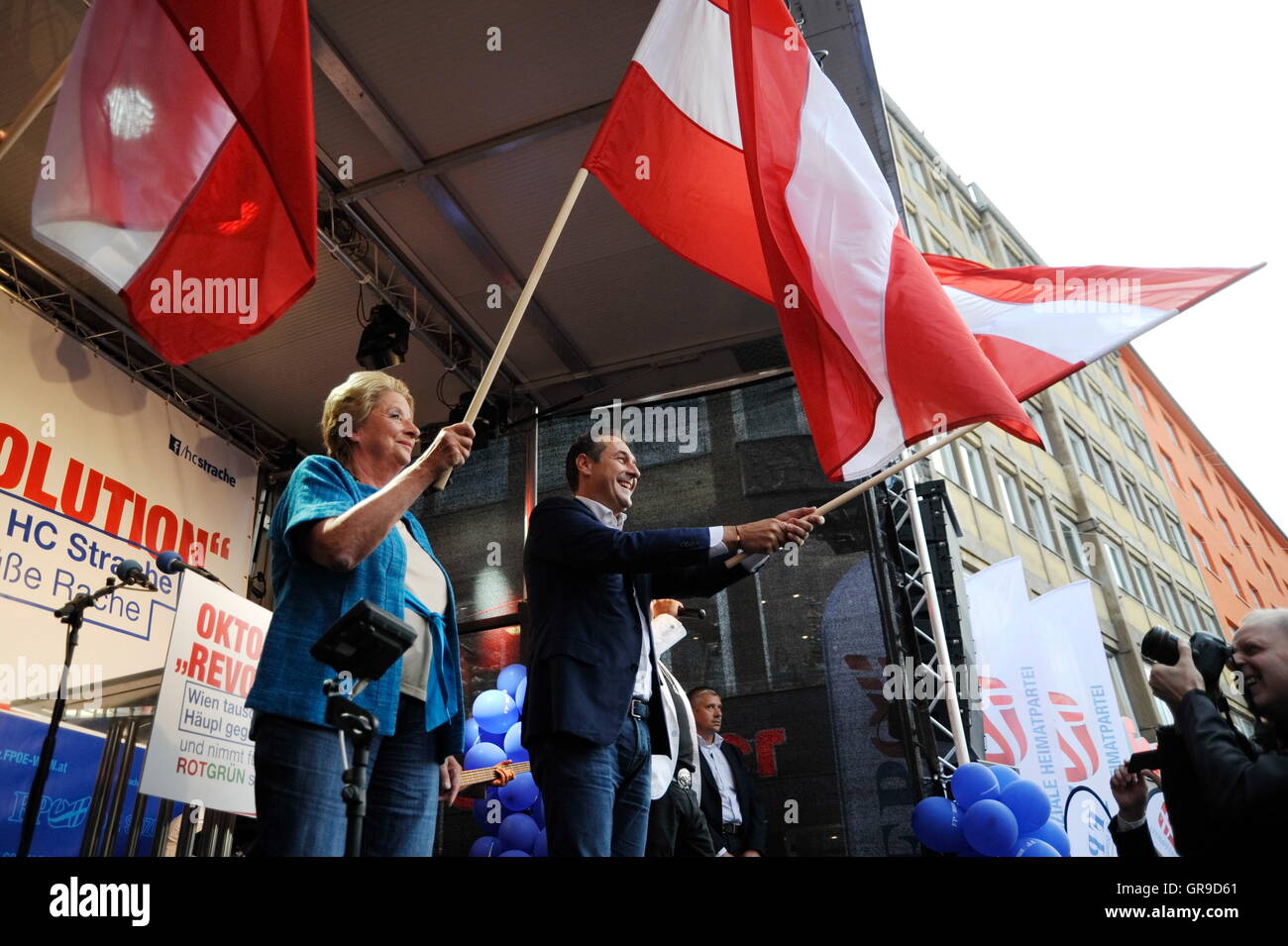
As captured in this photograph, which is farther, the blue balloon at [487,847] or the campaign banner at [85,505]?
the campaign banner at [85,505]

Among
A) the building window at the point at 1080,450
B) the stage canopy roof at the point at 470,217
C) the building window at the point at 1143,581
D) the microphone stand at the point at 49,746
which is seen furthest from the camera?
the building window at the point at 1143,581

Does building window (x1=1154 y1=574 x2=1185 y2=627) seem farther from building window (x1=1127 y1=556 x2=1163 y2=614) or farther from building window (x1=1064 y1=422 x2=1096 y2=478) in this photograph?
building window (x1=1064 y1=422 x2=1096 y2=478)

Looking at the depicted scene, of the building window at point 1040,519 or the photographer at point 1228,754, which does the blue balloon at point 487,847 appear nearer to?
the photographer at point 1228,754

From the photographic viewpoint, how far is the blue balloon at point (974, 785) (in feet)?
16.7

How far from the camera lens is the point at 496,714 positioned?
6566 millimetres

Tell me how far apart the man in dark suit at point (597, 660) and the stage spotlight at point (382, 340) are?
4.75 meters

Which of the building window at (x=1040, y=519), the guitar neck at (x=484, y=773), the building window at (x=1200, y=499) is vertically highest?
the building window at (x=1200, y=499)

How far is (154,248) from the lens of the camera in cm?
280

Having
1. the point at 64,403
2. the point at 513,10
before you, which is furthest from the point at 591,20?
the point at 64,403

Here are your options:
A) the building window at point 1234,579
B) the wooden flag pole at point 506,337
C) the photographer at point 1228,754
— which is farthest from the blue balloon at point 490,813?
the building window at point 1234,579

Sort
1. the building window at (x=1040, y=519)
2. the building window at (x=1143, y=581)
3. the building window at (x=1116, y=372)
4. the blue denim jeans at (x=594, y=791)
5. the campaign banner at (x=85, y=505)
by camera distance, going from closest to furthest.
A: 1. the blue denim jeans at (x=594, y=791)
2. the campaign banner at (x=85, y=505)
3. the building window at (x=1040, y=519)
4. the building window at (x=1143, y=581)
5. the building window at (x=1116, y=372)

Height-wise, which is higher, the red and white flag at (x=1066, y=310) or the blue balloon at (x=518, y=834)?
the red and white flag at (x=1066, y=310)

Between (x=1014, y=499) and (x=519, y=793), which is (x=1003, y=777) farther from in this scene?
(x=1014, y=499)

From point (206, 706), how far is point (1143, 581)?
2275cm
